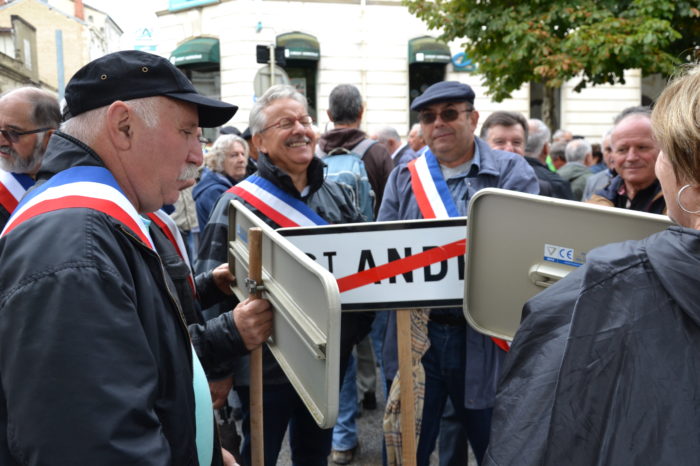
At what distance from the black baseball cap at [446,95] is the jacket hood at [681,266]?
200 centimetres

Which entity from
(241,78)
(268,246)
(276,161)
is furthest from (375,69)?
(268,246)

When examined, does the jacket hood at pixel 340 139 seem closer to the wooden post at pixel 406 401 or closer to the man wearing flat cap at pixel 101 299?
the wooden post at pixel 406 401

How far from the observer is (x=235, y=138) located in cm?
615

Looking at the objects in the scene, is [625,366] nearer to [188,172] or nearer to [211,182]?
[188,172]

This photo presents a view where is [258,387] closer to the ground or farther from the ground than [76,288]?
closer to the ground

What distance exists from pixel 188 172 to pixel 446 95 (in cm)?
169

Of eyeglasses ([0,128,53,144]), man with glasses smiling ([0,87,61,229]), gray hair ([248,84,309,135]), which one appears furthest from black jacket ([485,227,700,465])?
eyeglasses ([0,128,53,144])

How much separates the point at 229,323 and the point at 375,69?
1594cm

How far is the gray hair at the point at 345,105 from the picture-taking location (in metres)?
4.66

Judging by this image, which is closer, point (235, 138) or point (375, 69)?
point (235, 138)

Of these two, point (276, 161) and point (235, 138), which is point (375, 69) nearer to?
point (235, 138)

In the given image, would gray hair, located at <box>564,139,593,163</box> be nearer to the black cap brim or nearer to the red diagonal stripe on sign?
the red diagonal stripe on sign

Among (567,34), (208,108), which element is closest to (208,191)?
(208,108)

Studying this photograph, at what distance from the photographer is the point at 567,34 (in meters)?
12.1
